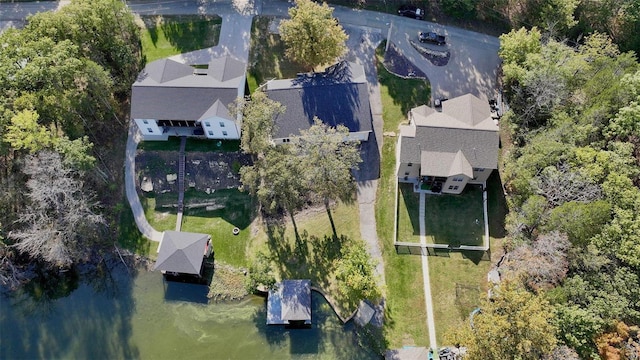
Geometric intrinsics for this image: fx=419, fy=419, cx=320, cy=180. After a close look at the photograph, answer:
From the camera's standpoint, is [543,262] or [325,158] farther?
[325,158]

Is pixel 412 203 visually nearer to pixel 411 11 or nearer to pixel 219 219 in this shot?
pixel 219 219

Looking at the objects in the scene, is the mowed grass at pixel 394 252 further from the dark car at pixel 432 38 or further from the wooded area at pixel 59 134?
the wooded area at pixel 59 134

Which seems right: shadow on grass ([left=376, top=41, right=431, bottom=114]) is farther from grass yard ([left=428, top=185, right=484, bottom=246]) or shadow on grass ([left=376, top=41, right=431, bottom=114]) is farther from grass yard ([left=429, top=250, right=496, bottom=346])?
grass yard ([left=429, top=250, right=496, bottom=346])

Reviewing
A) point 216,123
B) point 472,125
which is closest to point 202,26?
point 216,123

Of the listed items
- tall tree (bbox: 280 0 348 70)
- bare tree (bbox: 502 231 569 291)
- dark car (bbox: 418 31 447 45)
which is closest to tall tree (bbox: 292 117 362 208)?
tall tree (bbox: 280 0 348 70)

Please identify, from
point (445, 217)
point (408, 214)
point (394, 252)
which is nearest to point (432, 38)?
point (445, 217)

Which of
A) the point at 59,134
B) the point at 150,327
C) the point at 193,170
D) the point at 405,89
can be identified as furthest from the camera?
the point at 405,89

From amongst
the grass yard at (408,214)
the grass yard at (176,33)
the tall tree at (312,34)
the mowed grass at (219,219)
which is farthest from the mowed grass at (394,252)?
the grass yard at (176,33)
